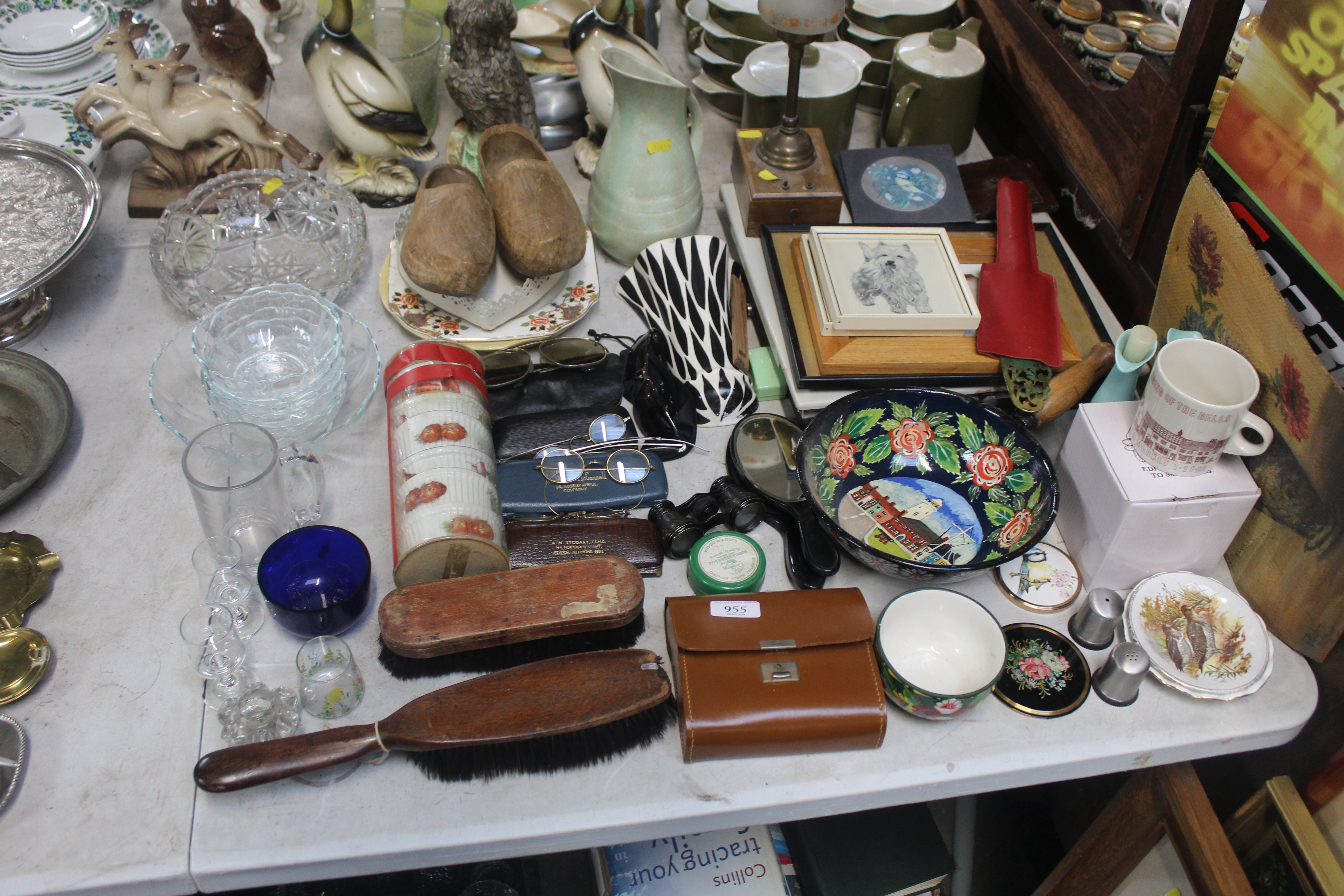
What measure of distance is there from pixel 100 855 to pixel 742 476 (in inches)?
29.9

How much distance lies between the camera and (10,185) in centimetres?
131

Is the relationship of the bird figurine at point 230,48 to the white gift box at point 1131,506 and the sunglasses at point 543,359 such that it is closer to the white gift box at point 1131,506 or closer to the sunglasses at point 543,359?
the sunglasses at point 543,359

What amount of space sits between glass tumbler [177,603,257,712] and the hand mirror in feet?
1.96

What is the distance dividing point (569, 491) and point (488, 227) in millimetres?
391

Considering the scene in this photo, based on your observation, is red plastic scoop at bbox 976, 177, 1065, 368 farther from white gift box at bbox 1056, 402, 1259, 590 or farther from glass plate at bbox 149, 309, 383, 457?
glass plate at bbox 149, 309, 383, 457

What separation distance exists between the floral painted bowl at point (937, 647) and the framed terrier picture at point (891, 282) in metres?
0.36

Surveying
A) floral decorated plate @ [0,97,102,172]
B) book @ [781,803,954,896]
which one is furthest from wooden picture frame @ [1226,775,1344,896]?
floral decorated plate @ [0,97,102,172]

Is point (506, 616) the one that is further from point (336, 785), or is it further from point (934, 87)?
point (934, 87)

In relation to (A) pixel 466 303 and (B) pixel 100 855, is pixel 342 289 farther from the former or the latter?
(B) pixel 100 855

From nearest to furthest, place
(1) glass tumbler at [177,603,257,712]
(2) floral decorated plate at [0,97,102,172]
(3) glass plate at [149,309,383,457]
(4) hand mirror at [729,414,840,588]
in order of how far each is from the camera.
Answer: (1) glass tumbler at [177,603,257,712], (4) hand mirror at [729,414,840,588], (3) glass plate at [149,309,383,457], (2) floral decorated plate at [0,97,102,172]

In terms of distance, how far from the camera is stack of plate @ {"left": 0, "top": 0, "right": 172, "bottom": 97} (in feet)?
5.39

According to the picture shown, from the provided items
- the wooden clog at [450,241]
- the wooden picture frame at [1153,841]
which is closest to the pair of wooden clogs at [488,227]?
the wooden clog at [450,241]

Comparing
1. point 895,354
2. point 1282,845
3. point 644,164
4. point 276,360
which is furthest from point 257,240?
point 1282,845

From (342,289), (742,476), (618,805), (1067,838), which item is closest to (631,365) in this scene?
(742,476)
